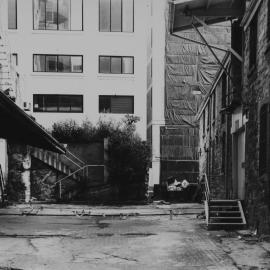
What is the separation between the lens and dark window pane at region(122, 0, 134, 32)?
33916 mm

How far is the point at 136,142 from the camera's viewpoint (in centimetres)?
2628

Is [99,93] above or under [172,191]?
above

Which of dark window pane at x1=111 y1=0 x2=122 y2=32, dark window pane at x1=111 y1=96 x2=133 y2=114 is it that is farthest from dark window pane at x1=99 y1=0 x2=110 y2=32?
dark window pane at x1=111 y1=96 x2=133 y2=114

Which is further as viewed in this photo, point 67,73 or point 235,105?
point 67,73

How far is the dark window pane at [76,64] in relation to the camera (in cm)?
3381

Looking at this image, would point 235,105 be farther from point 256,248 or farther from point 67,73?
point 67,73

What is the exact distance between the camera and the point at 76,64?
33.9m

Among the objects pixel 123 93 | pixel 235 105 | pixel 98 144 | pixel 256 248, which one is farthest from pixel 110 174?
pixel 256 248

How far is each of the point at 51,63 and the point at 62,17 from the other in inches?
127

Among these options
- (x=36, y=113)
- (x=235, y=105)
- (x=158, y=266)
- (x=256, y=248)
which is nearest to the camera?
(x=158, y=266)

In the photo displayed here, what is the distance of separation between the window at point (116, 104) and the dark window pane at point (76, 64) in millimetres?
2381

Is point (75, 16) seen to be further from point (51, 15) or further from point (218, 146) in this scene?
point (218, 146)

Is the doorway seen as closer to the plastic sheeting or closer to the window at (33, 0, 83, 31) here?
the plastic sheeting

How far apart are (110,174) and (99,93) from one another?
9.41 metres
